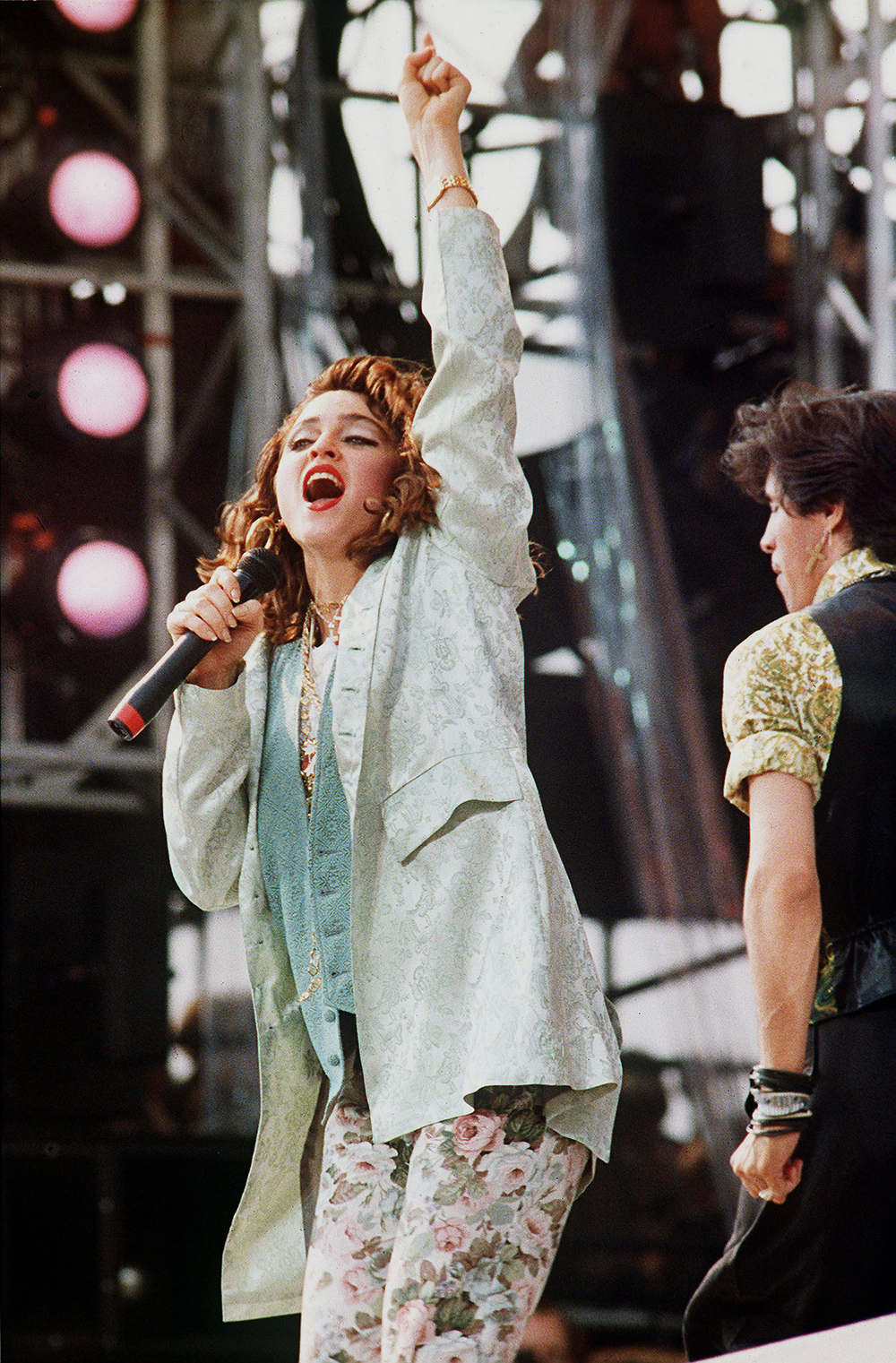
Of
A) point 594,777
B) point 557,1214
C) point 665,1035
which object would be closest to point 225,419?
point 594,777

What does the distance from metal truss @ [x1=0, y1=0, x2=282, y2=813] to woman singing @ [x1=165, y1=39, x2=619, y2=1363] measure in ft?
6.85

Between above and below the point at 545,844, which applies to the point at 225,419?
above

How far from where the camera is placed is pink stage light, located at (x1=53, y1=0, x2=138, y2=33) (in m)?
4.12

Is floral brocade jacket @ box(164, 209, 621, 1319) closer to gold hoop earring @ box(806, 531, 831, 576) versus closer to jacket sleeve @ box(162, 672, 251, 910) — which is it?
jacket sleeve @ box(162, 672, 251, 910)

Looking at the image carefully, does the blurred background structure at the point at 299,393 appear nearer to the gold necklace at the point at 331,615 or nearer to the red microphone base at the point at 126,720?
the gold necklace at the point at 331,615

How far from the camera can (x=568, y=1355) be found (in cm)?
396

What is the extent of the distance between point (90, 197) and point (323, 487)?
8.09 ft

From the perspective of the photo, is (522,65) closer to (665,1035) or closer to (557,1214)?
(665,1035)

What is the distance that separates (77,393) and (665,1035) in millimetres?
2109

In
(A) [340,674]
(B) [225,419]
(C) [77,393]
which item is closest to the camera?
(A) [340,674]

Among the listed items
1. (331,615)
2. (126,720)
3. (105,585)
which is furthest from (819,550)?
(105,585)

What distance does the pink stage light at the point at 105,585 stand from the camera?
3.69 m

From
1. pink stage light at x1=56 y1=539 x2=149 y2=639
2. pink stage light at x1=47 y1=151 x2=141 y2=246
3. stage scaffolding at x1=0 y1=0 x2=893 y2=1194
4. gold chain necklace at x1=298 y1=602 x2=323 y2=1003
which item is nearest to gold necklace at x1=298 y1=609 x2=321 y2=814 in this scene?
gold chain necklace at x1=298 y1=602 x2=323 y2=1003

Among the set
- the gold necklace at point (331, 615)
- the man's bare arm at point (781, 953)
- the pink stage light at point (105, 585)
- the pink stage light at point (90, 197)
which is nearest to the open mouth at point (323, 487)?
the gold necklace at point (331, 615)
